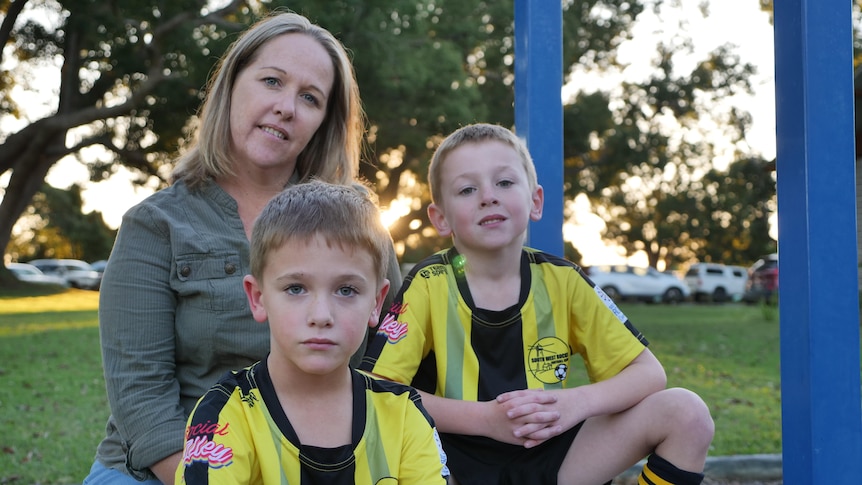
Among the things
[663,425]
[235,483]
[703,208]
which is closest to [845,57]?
[663,425]

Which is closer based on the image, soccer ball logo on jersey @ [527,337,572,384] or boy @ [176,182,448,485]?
boy @ [176,182,448,485]

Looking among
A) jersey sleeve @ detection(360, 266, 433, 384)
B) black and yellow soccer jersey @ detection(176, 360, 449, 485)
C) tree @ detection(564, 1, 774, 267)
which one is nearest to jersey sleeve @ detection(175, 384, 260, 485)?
black and yellow soccer jersey @ detection(176, 360, 449, 485)

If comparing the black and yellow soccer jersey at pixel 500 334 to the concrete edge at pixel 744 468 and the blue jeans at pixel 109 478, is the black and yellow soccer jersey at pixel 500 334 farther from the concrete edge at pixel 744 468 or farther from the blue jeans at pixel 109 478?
the concrete edge at pixel 744 468

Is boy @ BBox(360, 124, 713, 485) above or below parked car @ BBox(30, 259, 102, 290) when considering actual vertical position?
above

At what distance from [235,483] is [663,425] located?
1.09 metres

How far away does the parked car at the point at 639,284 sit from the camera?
28.0 m

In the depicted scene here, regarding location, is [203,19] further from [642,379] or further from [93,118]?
[642,379]

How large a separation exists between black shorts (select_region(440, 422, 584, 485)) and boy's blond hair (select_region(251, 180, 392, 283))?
673 mm

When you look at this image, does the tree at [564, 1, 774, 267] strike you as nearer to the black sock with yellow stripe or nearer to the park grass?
the park grass

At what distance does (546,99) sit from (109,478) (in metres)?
1.74

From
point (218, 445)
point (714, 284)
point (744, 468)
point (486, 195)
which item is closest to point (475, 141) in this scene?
point (486, 195)

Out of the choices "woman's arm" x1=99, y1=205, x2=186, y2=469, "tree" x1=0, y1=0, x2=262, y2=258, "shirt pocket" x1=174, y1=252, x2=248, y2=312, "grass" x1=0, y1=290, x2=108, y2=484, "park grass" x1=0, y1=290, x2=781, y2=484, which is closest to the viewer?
"woman's arm" x1=99, y1=205, x2=186, y2=469

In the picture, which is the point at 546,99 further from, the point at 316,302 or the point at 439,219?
the point at 316,302

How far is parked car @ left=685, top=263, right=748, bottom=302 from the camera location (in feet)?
99.7
